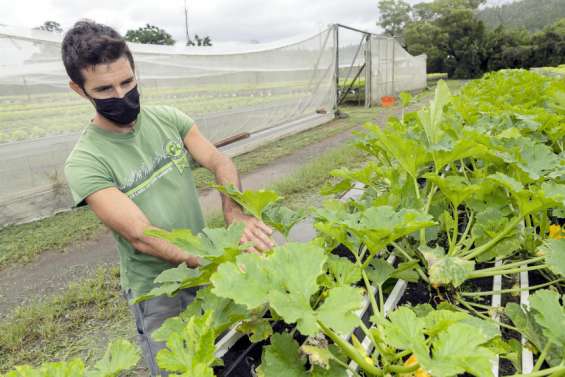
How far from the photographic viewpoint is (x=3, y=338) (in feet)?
8.79

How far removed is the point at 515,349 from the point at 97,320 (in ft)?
9.09

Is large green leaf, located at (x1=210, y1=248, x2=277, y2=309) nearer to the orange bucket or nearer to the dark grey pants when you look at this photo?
the dark grey pants

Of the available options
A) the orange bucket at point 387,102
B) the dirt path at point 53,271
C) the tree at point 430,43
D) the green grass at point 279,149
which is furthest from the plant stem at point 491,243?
the tree at point 430,43

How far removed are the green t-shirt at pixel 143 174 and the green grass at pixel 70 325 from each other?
1.13 meters

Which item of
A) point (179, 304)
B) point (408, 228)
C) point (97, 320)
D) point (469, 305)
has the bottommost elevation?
point (97, 320)

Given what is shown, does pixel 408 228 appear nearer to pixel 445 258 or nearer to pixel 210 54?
pixel 445 258

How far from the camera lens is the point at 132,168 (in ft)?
5.65

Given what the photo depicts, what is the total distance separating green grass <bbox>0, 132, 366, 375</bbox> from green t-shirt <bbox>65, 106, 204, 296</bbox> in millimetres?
1126

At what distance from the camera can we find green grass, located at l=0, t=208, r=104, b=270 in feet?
13.1

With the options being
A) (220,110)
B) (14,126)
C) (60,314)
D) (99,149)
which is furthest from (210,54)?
(99,149)

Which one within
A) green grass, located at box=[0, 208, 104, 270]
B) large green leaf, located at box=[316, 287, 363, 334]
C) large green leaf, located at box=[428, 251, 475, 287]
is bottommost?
green grass, located at box=[0, 208, 104, 270]

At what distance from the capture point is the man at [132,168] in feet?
5.00

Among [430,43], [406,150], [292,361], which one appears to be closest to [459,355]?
[292,361]

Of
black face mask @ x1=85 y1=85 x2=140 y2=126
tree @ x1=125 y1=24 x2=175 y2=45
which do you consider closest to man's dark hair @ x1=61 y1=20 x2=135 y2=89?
black face mask @ x1=85 y1=85 x2=140 y2=126
